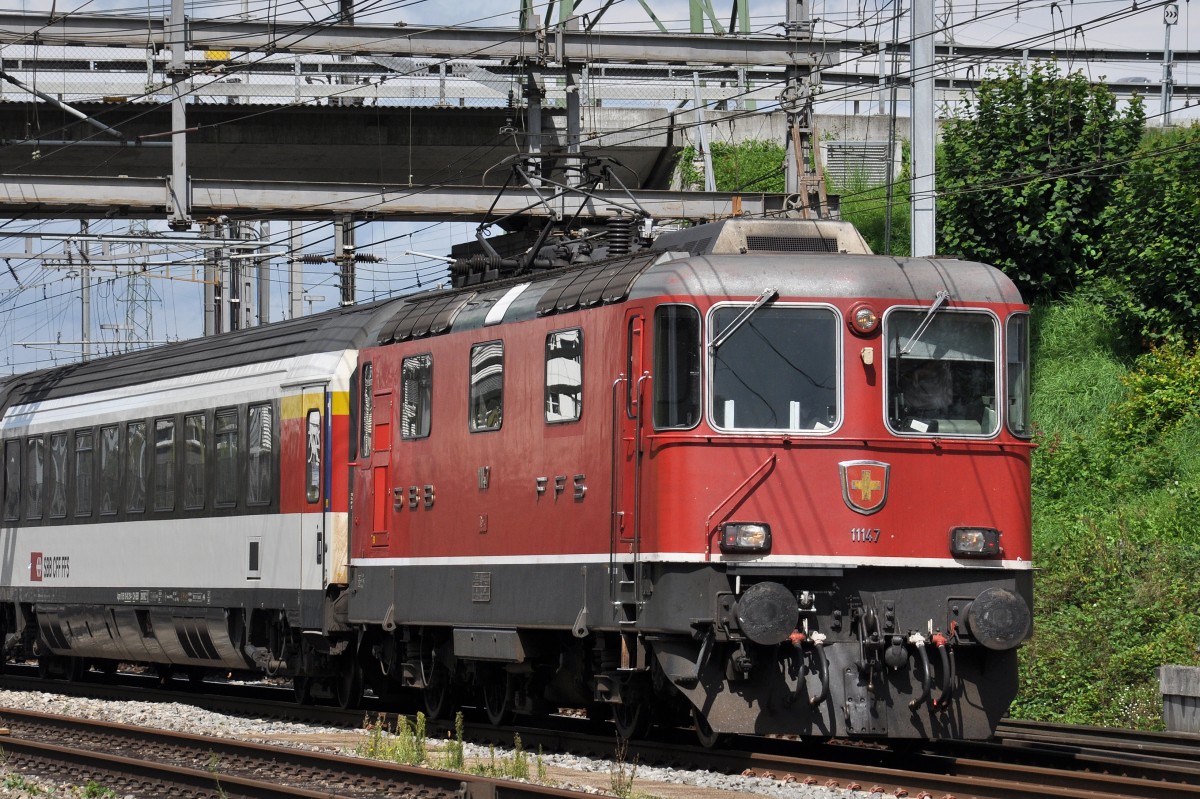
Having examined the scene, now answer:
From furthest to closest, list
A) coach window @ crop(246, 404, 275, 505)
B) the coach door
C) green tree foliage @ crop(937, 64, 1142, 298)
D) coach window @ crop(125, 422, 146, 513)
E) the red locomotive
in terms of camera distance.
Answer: green tree foliage @ crop(937, 64, 1142, 298) → coach window @ crop(125, 422, 146, 513) → coach window @ crop(246, 404, 275, 505) → the coach door → the red locomotive

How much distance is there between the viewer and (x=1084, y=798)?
32.8 feet

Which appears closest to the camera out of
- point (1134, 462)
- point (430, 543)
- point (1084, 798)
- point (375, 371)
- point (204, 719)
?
point (1084, 798)

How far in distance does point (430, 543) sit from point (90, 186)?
42.7 ft

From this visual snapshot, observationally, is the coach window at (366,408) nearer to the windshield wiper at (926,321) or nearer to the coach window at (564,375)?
the coach window at (564,375)

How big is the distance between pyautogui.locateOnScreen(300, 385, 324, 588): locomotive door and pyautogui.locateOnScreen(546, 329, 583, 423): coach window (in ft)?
13.1

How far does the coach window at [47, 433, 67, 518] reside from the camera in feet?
73.3

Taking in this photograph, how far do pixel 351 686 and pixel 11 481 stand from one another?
8.67 metres

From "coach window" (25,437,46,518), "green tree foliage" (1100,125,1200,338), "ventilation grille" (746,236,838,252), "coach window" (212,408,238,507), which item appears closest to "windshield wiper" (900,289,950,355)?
"ventilation grille" (746,236,838,252)

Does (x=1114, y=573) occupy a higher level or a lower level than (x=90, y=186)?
lower

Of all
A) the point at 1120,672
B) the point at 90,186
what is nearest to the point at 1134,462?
the point at 1120,672

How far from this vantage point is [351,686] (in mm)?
17344

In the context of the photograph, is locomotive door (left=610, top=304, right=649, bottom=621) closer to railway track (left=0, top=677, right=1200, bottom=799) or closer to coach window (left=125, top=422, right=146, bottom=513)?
railway track (left=0, top=677, right=1200, bottom=799)

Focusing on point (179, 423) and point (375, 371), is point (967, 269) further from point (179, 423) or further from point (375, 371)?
Result: point (179, 423)

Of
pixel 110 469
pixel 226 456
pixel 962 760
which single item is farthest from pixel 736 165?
pixel 962 760
